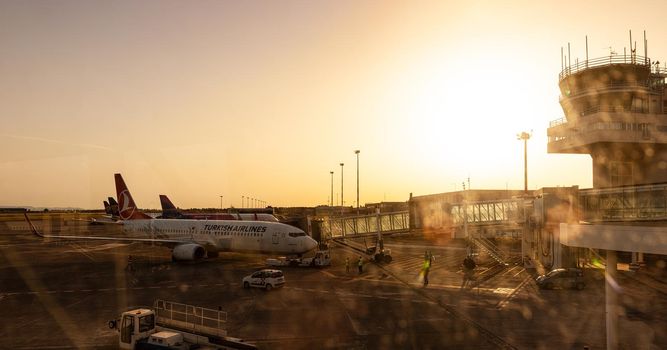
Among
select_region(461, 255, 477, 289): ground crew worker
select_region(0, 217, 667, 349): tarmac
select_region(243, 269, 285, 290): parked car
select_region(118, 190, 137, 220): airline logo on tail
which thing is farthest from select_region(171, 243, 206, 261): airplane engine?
select_region(461, 255, 477, 289): ground crew worker

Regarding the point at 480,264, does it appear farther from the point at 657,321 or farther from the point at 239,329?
the point at 239,329

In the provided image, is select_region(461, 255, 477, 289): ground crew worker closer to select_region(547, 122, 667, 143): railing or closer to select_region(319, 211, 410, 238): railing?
select_region(319, 211, 410, 238): railing

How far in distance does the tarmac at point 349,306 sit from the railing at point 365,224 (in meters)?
4.57

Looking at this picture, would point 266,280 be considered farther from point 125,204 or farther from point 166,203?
point 166,203

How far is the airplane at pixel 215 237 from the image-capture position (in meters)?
51.7

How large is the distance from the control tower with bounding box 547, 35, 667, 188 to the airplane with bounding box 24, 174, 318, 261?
33.6 metres

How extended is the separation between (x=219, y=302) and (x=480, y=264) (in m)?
32.6

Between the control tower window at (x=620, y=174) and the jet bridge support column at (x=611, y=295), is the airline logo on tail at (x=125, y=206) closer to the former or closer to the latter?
the control tower window at (x=620, y=174)

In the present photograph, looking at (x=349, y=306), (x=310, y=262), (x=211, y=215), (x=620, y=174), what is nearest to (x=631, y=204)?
(x=349, y=306)

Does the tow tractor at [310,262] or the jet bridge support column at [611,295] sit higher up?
the jet bridge support column at [611,295]

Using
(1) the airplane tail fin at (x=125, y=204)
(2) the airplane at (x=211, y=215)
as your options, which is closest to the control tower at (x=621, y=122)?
(1) the airplane tail fin at (x=125, y=204)

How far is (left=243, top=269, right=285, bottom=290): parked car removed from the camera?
37562mm

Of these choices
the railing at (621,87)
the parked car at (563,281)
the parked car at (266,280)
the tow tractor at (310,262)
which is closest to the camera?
the parked car at (266,280)

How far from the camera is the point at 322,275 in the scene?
45.4 metres
